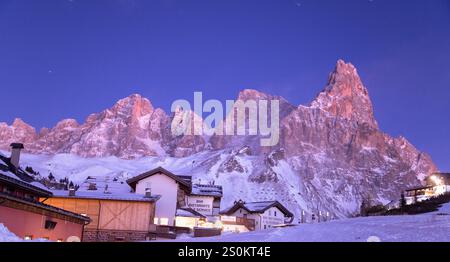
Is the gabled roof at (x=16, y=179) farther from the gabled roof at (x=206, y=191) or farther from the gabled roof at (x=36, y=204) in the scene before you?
the gabled roof at (x=206, y=191)

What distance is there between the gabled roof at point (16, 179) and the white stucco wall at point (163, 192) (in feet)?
57.5

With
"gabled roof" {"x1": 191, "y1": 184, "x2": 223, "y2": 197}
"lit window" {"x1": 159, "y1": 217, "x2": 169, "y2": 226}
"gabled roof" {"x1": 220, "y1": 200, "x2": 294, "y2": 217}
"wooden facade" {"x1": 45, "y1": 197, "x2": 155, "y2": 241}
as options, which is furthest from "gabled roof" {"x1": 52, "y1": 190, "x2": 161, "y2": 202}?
"gabled roof" {"x1": 220, "y1": 200, "x2": 294, "y2": 217}

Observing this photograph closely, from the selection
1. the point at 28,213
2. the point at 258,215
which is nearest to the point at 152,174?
the point at 258,215

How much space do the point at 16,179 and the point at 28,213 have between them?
9.91 feet

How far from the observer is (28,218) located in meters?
21.1

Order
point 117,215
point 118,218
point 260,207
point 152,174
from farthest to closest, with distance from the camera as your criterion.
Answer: point 260,207
point 152,174
point 117,215
point 118,218

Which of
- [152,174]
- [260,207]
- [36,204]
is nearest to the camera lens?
[36,204]

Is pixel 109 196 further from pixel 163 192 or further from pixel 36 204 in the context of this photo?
pixel 36 204

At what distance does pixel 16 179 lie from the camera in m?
23.5

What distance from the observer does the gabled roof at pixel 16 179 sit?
22.5 metres
